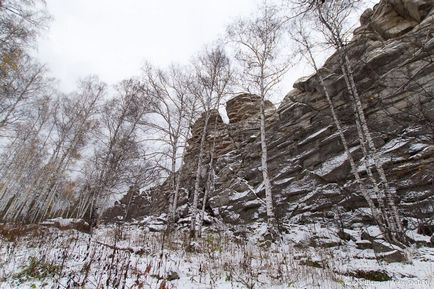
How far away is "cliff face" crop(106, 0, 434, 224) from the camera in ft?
30.2

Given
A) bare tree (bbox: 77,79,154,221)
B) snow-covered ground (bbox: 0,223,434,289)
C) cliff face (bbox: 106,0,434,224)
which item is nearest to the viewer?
snow-covered ground (bbox: 0,223,434,289)

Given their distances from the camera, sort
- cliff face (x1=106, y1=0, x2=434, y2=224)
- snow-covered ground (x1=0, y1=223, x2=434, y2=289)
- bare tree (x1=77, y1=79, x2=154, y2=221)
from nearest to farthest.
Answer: snow-covered ground (x1=0, y1=223, x2=434, y2=289) → cliff face (x1=106, y1=0, x2=434, y2=224) → bare tree (x1=77, y1=79, x2=154, y2=221)

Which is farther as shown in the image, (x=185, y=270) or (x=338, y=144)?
(x=338, y=144)

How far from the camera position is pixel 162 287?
3.90 meters

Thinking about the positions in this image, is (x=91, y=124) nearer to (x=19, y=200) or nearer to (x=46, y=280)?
(x=19, y=200)

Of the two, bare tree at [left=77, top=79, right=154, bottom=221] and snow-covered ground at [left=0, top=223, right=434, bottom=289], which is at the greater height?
bare tree at [left=77, top=79, right=154, bottom=221]

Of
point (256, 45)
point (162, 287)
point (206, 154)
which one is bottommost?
point (162, 287)

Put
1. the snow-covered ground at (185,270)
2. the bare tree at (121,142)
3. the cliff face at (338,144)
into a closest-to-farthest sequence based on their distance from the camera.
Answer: the snow-covered ground at (185,270) → the cliff face at (338,144) → the bare tree at (121,142)

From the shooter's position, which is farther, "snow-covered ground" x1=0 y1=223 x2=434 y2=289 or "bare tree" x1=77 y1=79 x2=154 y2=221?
"bare tree" x1=77 y1=79 x2=154 y2=221

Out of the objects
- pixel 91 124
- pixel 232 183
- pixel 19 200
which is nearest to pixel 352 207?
pixel 232 183

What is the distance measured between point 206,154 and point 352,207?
10452 millimetres

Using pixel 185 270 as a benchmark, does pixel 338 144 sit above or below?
above

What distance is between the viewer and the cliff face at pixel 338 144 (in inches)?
363

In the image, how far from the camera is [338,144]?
11.8 meters
